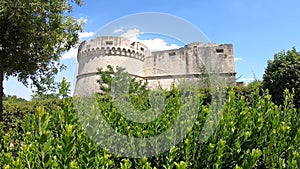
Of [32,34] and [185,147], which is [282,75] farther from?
[185,147]

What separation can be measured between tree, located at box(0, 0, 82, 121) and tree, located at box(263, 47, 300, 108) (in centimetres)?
843

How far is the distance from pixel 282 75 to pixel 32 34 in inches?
398

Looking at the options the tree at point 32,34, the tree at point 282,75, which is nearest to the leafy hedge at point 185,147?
the tree at point 32,34

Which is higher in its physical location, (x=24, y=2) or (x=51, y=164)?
(x=24, y=2)

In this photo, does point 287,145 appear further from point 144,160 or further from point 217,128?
point 144,160

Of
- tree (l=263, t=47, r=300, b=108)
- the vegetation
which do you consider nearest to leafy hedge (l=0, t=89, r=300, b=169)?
the vegetation

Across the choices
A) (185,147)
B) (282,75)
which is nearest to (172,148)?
(185,147)

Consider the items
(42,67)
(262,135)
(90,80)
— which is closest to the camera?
(262,135)

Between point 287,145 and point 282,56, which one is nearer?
point 287,145

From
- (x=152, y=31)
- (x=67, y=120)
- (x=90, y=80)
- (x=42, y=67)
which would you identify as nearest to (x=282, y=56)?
(x=42, y=67)

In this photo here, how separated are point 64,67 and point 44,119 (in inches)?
451

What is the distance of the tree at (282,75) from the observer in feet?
39.6

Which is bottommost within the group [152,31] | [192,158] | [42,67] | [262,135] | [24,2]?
[192,158]

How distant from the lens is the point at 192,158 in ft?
6.07
